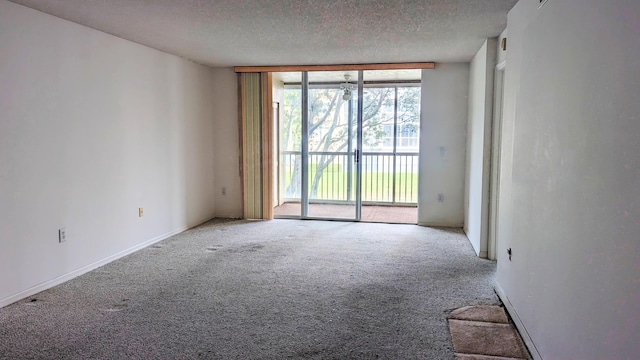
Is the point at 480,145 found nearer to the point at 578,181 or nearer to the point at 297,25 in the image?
the point at 297,25

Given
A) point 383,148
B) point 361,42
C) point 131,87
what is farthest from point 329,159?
point 131,87

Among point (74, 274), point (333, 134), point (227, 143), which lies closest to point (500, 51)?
point (333, 134)

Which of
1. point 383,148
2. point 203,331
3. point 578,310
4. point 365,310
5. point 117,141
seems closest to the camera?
point 578,310

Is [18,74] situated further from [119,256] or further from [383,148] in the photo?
[383,148]

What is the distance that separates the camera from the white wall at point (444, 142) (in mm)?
5516

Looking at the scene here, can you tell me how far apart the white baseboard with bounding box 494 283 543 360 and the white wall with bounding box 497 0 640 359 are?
0.06 ft

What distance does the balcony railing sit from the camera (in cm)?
630

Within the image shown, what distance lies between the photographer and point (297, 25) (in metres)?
3.64

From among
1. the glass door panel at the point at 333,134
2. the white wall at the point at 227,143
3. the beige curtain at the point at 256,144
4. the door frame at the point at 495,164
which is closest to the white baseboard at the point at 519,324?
the door frame at the point at 495,164

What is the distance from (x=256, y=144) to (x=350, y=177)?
1.42 metres

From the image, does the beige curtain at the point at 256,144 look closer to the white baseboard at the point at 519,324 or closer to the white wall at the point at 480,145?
the white wall at the point at 480,145

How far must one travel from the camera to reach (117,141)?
4.09 metres

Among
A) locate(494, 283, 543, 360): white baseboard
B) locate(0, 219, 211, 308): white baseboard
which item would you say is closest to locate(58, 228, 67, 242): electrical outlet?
locate(0, 219, 211, 308): white baseboard

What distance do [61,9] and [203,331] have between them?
2559 millimetres
